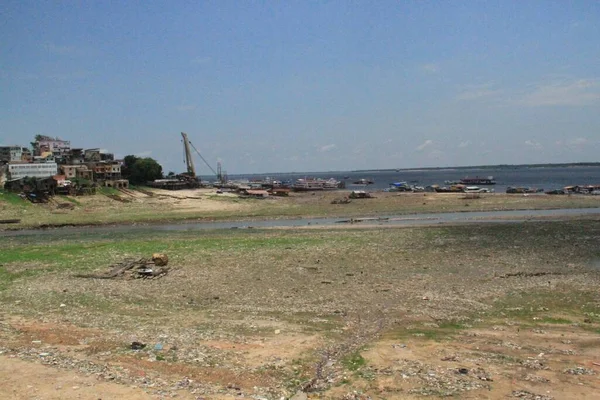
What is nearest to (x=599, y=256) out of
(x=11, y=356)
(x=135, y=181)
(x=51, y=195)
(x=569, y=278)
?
(x=569, y=278)

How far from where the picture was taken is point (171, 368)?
13039 mm

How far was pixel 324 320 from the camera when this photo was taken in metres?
18.0

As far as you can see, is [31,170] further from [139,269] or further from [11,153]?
[139,269]

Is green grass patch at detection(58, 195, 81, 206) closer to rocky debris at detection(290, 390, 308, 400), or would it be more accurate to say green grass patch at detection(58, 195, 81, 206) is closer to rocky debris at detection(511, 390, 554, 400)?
rocky debris at detection(290, 390, 308, 400)

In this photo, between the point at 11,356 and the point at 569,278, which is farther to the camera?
the point at 569,278

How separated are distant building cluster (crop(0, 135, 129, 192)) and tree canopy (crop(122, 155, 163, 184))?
7.62ft

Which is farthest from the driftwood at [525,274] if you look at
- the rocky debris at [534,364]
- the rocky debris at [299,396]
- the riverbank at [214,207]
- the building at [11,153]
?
the building at [11,153]

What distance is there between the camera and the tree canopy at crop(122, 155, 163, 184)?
106m

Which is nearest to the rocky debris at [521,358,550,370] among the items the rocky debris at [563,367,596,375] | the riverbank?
the rocky debris at [563,367,596,375]

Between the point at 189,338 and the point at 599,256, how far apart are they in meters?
27.8

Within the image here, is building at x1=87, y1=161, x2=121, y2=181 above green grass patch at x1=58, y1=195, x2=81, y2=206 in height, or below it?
above

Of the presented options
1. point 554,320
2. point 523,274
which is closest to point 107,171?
point 523,274

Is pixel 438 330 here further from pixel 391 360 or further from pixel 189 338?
pixel 189 338

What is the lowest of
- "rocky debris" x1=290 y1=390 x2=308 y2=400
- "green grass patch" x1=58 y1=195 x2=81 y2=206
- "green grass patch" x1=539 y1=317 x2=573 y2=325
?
"green grass patch" x1=539 y1=317 x2=573 y2=325
